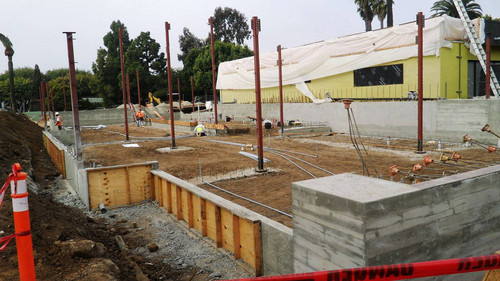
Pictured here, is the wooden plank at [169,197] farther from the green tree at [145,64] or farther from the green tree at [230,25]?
the green tree at [230,25]

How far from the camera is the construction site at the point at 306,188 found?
5086mm

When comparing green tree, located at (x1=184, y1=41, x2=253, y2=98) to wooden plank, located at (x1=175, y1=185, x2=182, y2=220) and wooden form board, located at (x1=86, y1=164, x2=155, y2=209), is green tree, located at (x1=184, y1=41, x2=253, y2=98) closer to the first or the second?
wooden form board, located at (x1=86, y1=164, x2=155, y2=209)

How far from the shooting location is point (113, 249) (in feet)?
27.1

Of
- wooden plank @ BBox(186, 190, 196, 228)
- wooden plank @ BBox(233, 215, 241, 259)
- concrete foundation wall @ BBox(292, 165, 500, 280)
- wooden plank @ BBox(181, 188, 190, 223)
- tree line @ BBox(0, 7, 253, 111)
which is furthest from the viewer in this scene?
tree line @ BBox(0, 7, 253, 111)

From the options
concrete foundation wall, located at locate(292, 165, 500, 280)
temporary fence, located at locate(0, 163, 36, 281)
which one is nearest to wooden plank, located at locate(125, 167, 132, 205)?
concrete foundation wall, located at locate(292, 165, 500, 280)

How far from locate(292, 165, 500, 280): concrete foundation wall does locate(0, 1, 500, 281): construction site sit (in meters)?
0.02

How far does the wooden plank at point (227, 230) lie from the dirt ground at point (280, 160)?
4.20 ft

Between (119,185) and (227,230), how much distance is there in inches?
201

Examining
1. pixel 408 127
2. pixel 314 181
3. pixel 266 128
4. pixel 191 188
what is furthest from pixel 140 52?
pixel 314 181

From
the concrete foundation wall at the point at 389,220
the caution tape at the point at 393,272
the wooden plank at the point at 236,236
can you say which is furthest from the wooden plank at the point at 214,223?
the caution tape at the point at 393,272

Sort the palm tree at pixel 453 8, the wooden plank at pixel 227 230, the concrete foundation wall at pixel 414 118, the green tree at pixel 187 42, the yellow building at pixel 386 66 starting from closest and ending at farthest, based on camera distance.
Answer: the wooden plank at pixel 227 230 < the concrete foundation wall at pixel 414 118 < the yellow building at pixel 386 66 < the palm tree at pixel 453 8 < the green tree at pixel 187 42

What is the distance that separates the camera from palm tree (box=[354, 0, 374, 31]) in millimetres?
54794

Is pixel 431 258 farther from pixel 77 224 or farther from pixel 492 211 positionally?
pixel 77 224

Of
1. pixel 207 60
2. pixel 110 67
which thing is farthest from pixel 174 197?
pixel 110 67
